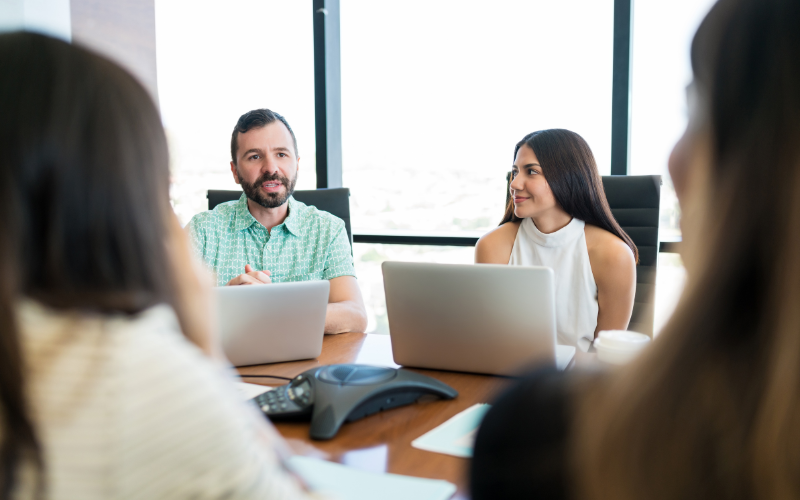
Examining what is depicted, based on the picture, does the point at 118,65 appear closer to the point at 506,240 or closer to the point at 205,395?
the point at 205,395

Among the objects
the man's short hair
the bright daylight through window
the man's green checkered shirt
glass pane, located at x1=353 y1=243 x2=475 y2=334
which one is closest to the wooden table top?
the man's green checkered shirt

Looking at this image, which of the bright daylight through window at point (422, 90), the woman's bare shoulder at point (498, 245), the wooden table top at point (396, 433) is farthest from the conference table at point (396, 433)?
the bright daylight through window at point (422, 90)

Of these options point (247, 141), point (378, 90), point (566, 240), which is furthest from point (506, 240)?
point (378, 90)

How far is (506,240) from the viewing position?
2375 millimetres

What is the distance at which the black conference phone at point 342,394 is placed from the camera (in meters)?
1.01

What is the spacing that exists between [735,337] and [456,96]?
9.88 ft

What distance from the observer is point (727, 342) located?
15.8 inches

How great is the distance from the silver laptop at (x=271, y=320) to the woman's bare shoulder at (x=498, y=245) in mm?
1109

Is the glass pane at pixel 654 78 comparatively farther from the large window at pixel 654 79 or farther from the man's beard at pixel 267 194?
the man's beard at pixel 267 194

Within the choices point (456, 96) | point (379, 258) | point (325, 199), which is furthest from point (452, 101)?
point (325, 199)

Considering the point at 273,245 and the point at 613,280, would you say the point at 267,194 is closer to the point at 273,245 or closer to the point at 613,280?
the point at 273,245

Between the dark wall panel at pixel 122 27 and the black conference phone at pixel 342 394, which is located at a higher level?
the dark wall panel at pixel 122 27

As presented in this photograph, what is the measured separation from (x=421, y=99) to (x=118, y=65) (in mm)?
2890

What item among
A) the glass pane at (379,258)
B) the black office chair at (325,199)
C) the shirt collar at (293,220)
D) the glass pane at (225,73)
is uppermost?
the glass pane at (225,73)
